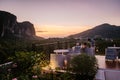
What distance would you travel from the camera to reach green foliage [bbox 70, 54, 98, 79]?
3957 millimetres

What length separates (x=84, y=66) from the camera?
396 cm

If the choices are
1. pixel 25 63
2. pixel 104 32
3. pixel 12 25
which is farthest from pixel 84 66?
pixel 12 25

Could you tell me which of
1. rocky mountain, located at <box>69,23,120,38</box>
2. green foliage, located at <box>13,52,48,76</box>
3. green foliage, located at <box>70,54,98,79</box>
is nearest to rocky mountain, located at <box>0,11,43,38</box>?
rocky mountain, located at <box>69,23,120,38</box>

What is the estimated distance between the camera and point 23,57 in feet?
14.8

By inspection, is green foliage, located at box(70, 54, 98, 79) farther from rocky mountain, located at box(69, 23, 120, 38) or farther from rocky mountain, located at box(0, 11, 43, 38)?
rocky mountain, located at box(0, 11, 43, 38)

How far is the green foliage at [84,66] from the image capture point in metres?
3.96

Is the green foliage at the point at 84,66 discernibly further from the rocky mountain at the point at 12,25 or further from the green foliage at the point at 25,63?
the rocky mountain at the point at 12,25

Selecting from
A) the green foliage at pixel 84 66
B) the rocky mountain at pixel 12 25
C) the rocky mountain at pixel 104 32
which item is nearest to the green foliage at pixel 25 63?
the green foliage at pixel 84 66

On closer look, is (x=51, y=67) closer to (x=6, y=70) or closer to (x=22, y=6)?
(x=6, y=70)

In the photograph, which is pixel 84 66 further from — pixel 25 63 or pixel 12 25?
pixel 12 25

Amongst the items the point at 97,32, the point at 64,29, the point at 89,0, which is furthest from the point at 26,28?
the point at 89,0

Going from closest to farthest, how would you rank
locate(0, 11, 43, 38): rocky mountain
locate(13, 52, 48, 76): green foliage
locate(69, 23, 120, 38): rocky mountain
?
locate(13, 52, 48, 76): green foliage, locate(69, 23, 120, 38): rocky mountain, locate(0, 11, 43, 38): rocky mountain

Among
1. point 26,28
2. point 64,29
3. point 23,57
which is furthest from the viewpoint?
point 26,28

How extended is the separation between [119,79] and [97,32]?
1032cm
